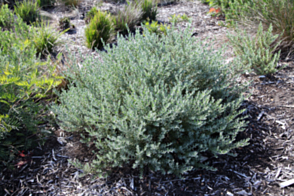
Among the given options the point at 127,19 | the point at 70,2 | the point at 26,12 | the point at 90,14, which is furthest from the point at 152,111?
the point at 70,2

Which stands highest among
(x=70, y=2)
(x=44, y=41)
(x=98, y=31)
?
(x=70, y=2)

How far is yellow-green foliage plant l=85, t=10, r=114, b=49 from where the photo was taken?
15.3 feet

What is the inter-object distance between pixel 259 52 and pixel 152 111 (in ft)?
7.24

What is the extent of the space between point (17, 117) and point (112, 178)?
1.19 meters

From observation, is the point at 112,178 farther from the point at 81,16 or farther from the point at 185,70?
the point at 81,16

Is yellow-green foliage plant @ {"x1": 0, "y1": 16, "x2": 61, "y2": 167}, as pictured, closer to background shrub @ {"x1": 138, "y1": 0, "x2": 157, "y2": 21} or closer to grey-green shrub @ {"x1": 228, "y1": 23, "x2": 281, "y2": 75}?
grey-green shrub @ {"x1": 228, "y1": 23, "x2": 281, "y2": 75}

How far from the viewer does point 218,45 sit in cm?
464

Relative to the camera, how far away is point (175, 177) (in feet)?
7.64

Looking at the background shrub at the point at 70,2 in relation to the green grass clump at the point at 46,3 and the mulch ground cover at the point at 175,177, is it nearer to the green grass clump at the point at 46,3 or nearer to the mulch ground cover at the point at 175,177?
the green grass clump at the point at 46,3

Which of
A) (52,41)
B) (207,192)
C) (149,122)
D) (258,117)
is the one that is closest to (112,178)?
(149,122)

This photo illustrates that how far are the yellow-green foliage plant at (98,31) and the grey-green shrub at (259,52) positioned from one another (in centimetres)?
253

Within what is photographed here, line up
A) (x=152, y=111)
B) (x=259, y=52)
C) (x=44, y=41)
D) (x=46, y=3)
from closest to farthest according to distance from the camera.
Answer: (x=152, y=111) → (x=259, y=52) → (x=44, y=41) → (x=46, y=3)

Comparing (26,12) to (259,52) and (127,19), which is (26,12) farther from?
(259,52)

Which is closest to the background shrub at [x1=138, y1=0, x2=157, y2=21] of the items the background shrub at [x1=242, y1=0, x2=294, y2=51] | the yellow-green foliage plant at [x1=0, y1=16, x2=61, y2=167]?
the background shrub at [x1=242, y1=0, x2=294, y2=51]
